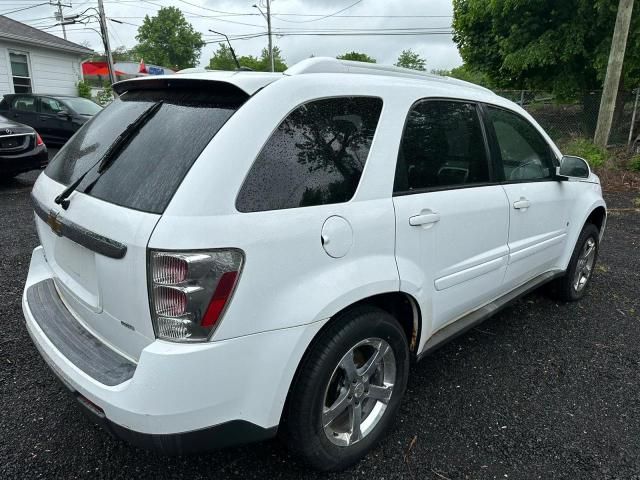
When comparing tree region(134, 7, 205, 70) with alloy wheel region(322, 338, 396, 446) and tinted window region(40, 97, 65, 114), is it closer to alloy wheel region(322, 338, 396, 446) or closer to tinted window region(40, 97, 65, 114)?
tinted window region(40, 97, 65, 114)

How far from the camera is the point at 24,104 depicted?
12.8 meters

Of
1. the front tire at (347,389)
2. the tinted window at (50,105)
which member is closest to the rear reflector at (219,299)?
the front tire at (347,389)

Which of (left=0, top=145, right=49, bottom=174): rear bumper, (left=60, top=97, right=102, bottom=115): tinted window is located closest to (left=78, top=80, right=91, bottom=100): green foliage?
(left=60, top=97, right=102, bottom=115): tinted window

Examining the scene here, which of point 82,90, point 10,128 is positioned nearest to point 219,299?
point 10,128

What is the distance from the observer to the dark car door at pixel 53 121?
12.4 metres

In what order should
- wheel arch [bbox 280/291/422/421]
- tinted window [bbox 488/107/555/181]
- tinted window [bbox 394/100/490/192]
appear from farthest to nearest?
tinted window [bbox 488/107/555/181] < tinted window [bbox 394/100/490/192] < wheel arch [bbox 280/291/422/421]

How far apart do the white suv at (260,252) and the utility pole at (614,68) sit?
975 cm

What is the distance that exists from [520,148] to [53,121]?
12.9m

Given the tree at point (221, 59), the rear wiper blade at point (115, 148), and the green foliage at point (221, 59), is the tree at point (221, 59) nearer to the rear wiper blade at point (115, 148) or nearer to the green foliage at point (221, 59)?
the green foliage at point (221, 59)

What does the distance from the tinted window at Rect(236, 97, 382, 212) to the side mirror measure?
6.29 feet

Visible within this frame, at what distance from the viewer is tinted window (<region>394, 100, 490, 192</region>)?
2271 millimetres

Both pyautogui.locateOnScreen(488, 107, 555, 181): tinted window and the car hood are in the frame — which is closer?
pyautogui.locateOnScreen(488, 107, 555, 181): tinted window

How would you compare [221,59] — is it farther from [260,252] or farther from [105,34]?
[260,252]

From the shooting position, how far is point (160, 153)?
1829mm
